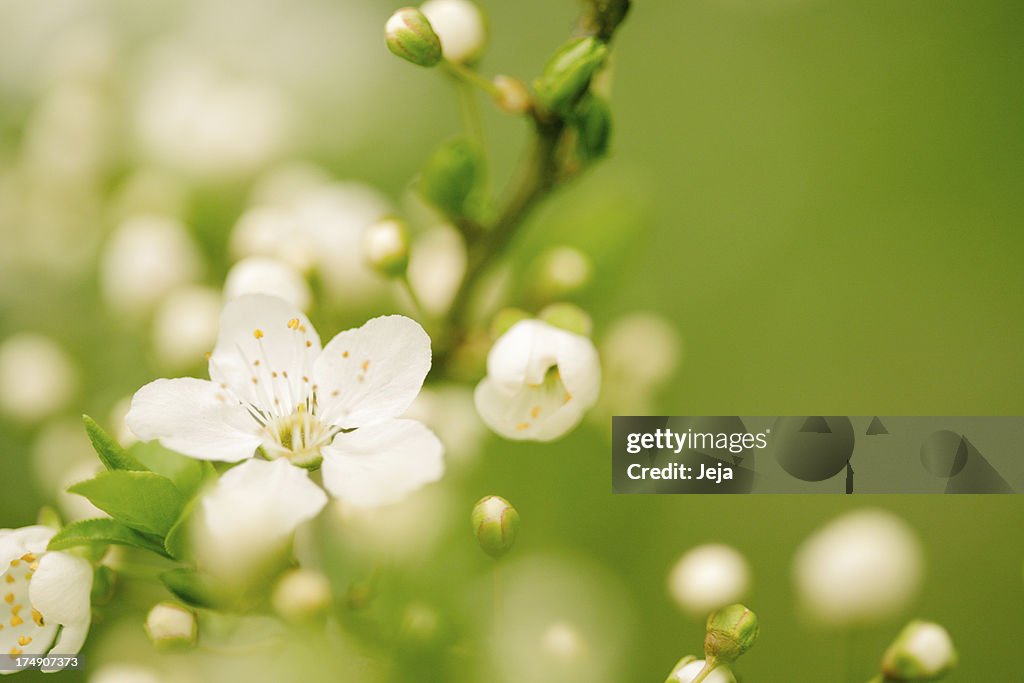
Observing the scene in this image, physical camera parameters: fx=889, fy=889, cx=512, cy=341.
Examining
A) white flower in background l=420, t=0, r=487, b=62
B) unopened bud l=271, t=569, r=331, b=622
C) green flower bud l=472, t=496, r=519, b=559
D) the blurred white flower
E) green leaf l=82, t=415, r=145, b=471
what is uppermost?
the blurred white flower

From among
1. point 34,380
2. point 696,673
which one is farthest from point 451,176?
point 34,380

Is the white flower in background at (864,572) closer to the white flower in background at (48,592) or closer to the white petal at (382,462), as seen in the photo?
the white petal at (382,462)

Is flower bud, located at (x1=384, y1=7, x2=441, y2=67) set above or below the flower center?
above

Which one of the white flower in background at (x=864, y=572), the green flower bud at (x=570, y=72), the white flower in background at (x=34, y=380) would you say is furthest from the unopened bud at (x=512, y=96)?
the white flower in background at (x=34, y=380)

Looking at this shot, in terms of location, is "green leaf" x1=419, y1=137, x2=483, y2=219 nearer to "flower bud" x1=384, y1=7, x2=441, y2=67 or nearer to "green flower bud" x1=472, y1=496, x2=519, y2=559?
"flower bud" x1=384, y1=7, x2=441, y2=67

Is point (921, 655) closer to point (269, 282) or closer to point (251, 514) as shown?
point (251, 514)

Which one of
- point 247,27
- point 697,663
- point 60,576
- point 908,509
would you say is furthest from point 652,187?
point 60,576

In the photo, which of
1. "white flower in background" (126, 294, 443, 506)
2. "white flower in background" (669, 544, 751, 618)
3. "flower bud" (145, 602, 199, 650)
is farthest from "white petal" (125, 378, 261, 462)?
"white flower in background" (669, 544, 751, 618)
